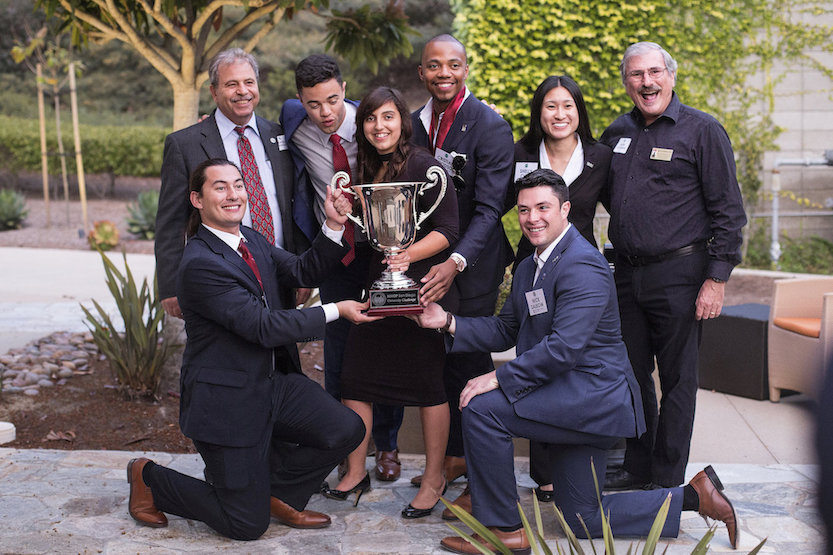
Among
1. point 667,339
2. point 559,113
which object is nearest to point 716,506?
point 667,339

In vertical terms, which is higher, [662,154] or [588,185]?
[662,154]

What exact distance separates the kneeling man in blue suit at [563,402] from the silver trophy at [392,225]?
0.38 meters

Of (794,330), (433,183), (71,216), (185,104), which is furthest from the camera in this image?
(71,216)

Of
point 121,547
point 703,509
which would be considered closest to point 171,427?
point 121,547

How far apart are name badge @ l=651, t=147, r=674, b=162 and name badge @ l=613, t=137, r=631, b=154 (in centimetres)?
11

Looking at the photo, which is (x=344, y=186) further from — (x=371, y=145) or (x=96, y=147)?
(x=96, y=147)

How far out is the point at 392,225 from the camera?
3398mm

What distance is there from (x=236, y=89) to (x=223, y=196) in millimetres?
626

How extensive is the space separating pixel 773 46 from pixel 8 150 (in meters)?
14.5

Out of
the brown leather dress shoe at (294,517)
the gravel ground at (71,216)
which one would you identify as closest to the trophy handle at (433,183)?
the brown leather dress shoe at (294,517)

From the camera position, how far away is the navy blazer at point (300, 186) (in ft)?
13.0

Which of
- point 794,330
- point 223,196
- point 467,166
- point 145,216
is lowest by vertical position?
point 794,330

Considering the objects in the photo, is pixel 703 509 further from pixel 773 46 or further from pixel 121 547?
pixel 773 46

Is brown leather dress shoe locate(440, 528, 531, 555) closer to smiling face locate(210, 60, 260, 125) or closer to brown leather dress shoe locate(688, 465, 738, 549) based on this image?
brown leather dress shoe locate(688, 465, 738, 549)
